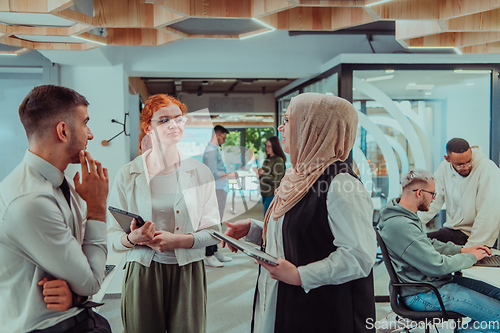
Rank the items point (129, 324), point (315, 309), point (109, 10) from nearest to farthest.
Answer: point (315, 309)
point (129, 324)
point (109, 10)

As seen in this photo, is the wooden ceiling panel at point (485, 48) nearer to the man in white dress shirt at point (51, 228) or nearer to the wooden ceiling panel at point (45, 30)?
the wooden ceiling panel at point (45, 30)

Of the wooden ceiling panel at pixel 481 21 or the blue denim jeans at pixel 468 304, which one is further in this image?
the wooden ceiling panel at pixel 481 21

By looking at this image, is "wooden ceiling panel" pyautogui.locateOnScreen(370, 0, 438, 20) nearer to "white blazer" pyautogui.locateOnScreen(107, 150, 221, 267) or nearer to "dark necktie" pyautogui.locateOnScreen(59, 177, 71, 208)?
"white blazer" pyautogui.locateOnScreen(107, 150, 221, 267)

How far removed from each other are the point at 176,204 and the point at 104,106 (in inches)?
116

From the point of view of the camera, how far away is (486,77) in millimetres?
4523

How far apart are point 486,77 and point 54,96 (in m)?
4.92

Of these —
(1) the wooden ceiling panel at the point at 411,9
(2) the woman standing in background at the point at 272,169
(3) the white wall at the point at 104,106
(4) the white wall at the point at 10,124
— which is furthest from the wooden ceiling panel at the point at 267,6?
(2) the woman standing in background at the point at 272,169

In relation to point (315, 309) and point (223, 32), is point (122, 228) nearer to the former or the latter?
point (315, 309)

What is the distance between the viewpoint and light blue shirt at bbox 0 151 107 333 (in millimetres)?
1014

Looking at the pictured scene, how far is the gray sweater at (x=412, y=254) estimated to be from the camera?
2398 millimetres

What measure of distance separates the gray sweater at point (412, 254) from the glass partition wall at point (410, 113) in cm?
215

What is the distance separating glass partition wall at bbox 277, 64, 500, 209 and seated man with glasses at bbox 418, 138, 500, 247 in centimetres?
93

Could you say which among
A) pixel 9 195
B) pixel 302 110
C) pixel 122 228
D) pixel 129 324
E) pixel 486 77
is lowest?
pixel 129 324

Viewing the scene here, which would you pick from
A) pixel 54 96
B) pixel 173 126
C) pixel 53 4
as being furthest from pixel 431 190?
pixel 53 4
